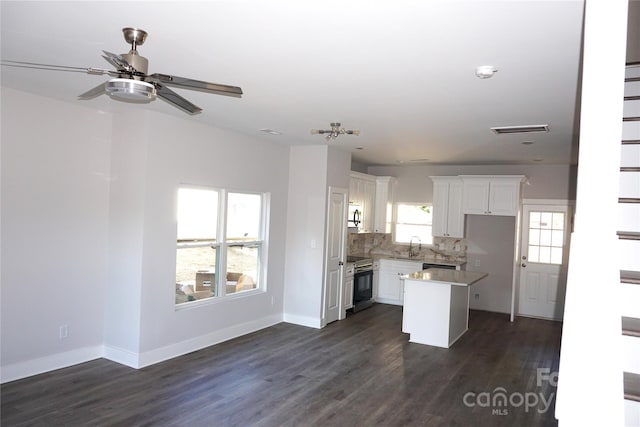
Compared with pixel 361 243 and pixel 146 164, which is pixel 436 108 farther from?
pixel 361 243

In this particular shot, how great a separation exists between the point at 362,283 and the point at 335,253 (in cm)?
126

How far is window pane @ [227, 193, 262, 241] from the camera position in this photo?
19.9 ft

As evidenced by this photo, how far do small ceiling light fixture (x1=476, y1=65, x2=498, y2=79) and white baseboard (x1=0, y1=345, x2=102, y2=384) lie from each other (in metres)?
4.69

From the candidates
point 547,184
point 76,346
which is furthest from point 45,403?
point 547,184

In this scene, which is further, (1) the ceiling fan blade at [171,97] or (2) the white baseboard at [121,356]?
(2) the white baseboard at [121,356]

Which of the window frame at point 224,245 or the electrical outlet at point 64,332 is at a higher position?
the window frame at point 224,245

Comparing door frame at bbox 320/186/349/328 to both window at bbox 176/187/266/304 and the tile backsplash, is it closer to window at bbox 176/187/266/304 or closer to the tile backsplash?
window at bbox 176/187/266/304

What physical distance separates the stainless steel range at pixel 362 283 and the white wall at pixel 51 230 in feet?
13.5

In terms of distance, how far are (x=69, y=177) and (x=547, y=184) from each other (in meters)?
7.35

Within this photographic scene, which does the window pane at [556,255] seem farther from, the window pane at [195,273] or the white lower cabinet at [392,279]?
Answer: the window pane at [195,273]

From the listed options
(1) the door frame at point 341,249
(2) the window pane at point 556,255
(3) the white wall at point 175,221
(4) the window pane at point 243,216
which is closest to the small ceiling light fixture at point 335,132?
(3) the white wall at point 175,221

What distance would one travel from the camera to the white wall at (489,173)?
7.90m

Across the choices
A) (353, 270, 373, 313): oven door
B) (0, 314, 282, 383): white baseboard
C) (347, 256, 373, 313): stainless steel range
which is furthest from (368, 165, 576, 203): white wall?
(0, 314, 282, 383): white baseboard

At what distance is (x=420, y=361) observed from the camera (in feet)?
17.9
